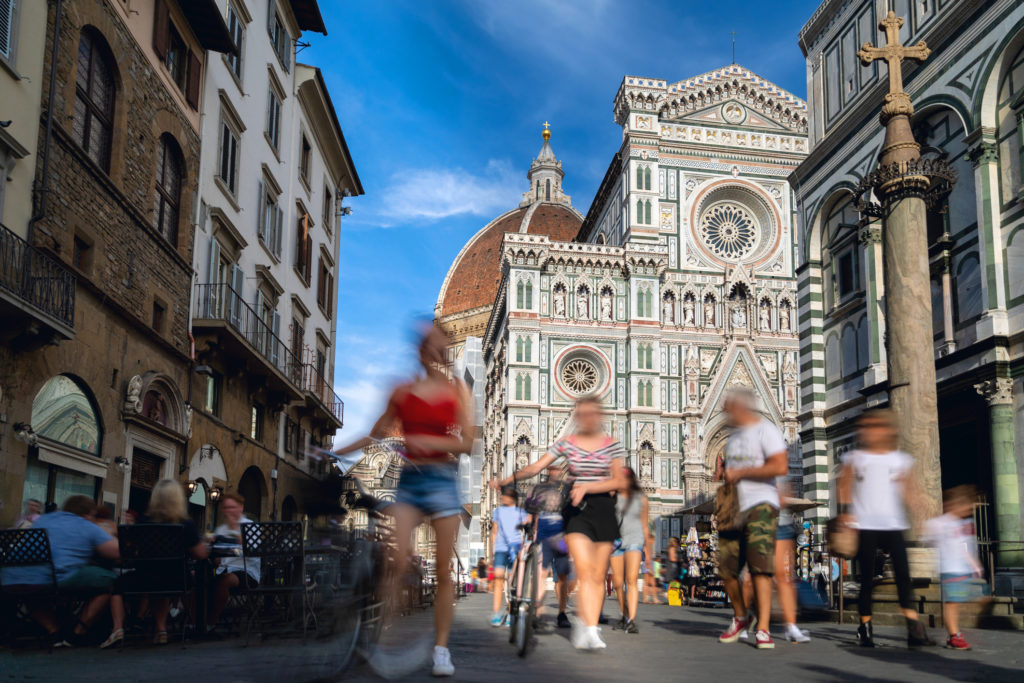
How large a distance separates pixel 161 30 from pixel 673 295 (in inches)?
1572

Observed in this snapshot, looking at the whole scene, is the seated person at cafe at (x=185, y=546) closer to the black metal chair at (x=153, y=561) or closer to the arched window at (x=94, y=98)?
the black metal chair at (x=153, y=561)

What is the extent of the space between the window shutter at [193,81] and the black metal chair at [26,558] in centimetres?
1311

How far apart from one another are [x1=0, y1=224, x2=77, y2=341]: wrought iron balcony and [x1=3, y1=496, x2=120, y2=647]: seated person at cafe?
374 centimetres

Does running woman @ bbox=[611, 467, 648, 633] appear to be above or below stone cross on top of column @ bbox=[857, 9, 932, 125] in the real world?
below

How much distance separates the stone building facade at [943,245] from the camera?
16.6 meters

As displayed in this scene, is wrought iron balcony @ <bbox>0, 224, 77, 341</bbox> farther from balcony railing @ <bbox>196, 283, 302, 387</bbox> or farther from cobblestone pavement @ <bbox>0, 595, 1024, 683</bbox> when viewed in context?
balcony railing @ <bbox>196, 283, 302, 387</bbox>

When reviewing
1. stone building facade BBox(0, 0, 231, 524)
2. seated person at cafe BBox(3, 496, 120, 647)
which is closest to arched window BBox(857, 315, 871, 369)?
stone building facade BBox(0, 0, 231, 524)

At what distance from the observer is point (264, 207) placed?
25.2 metres

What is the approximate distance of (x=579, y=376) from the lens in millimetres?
54312

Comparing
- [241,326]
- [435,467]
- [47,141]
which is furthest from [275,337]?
[435,467]

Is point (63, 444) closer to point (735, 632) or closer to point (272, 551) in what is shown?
point (272, 551)

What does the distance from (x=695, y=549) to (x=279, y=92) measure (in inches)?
655

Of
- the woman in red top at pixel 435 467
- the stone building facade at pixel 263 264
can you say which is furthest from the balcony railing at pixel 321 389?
the woman in red top at pixel 435 467

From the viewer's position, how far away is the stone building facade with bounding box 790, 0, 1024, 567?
16625 millimetres
